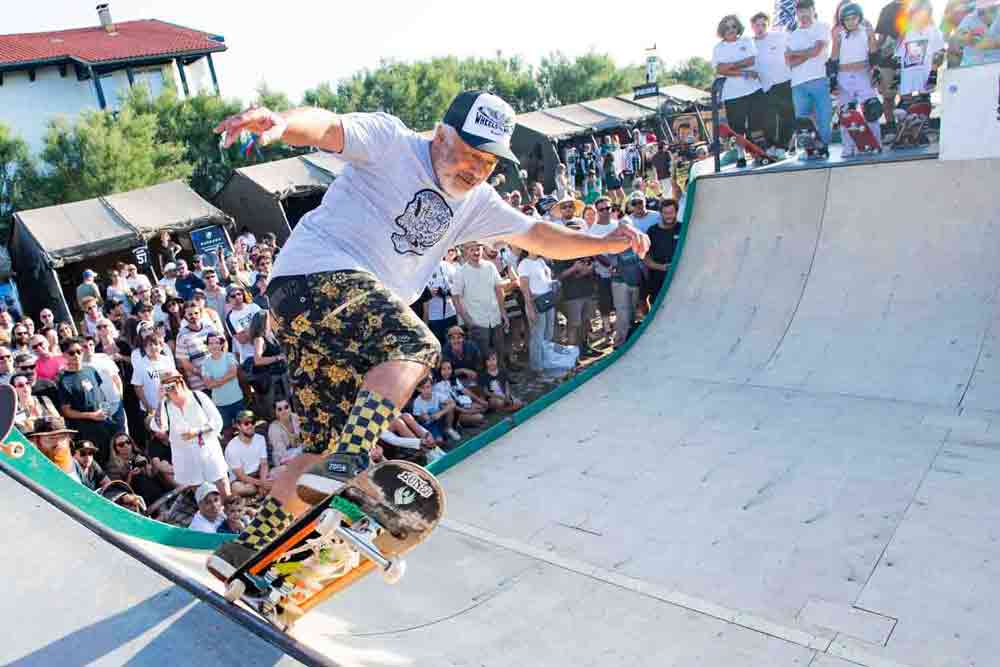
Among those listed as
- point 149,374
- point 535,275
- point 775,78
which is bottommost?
point 535,275

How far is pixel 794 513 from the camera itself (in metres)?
3.91

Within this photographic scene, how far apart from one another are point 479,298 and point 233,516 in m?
4.00

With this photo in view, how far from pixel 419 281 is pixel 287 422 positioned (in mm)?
3991

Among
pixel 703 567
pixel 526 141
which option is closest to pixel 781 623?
pixel 703 567

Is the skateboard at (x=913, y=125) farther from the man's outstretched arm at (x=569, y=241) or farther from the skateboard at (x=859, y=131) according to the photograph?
the man's outstretched arm at (x=569, y=241)

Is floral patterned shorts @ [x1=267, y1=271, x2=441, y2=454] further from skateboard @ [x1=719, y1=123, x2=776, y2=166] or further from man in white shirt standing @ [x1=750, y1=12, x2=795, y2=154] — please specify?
man in white shirt standing @ [x1=750, y1=12, x2=795, y2=154]

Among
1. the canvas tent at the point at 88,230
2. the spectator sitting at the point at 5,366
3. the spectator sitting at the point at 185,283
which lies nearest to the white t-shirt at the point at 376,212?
the spectator sitting at the point at 5,366

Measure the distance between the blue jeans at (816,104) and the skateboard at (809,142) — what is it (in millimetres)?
89

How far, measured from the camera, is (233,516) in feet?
18.0

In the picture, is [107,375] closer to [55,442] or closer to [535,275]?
[55,442]

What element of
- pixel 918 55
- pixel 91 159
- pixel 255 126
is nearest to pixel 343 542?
pixel 255 126

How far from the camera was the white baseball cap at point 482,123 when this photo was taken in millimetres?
2664

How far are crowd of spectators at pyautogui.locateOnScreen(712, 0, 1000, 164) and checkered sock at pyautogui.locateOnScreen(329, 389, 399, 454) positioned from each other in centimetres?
729

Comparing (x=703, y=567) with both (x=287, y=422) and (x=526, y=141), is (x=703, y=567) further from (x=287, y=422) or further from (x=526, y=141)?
(x=526, y=141)
